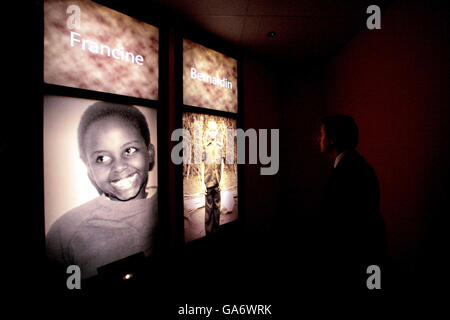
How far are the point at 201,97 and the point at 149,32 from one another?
0.86 metres

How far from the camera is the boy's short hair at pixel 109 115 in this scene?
176 cm

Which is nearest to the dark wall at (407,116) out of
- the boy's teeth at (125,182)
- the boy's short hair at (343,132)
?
the boy's short hair at (343,132)

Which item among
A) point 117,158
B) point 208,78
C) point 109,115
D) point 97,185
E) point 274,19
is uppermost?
point 274,19

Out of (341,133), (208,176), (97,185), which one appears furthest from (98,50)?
(341,133)

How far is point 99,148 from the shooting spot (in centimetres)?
185

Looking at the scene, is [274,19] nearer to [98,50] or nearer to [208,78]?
[208,78]

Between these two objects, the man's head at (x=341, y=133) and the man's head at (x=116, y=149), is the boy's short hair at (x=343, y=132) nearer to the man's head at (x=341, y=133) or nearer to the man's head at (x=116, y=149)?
the man's head at (x=341, y=133)

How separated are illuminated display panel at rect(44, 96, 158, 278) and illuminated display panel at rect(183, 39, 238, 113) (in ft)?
2.00

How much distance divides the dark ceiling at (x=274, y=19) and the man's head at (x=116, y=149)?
103cm

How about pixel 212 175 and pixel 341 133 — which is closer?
pixel 341 133

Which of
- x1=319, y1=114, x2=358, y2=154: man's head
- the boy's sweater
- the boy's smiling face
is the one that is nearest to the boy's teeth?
the boy's smiling face

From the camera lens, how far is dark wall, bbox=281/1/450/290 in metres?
1.78

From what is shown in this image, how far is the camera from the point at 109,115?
1.92 metres

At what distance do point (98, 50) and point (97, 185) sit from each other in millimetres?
1155
